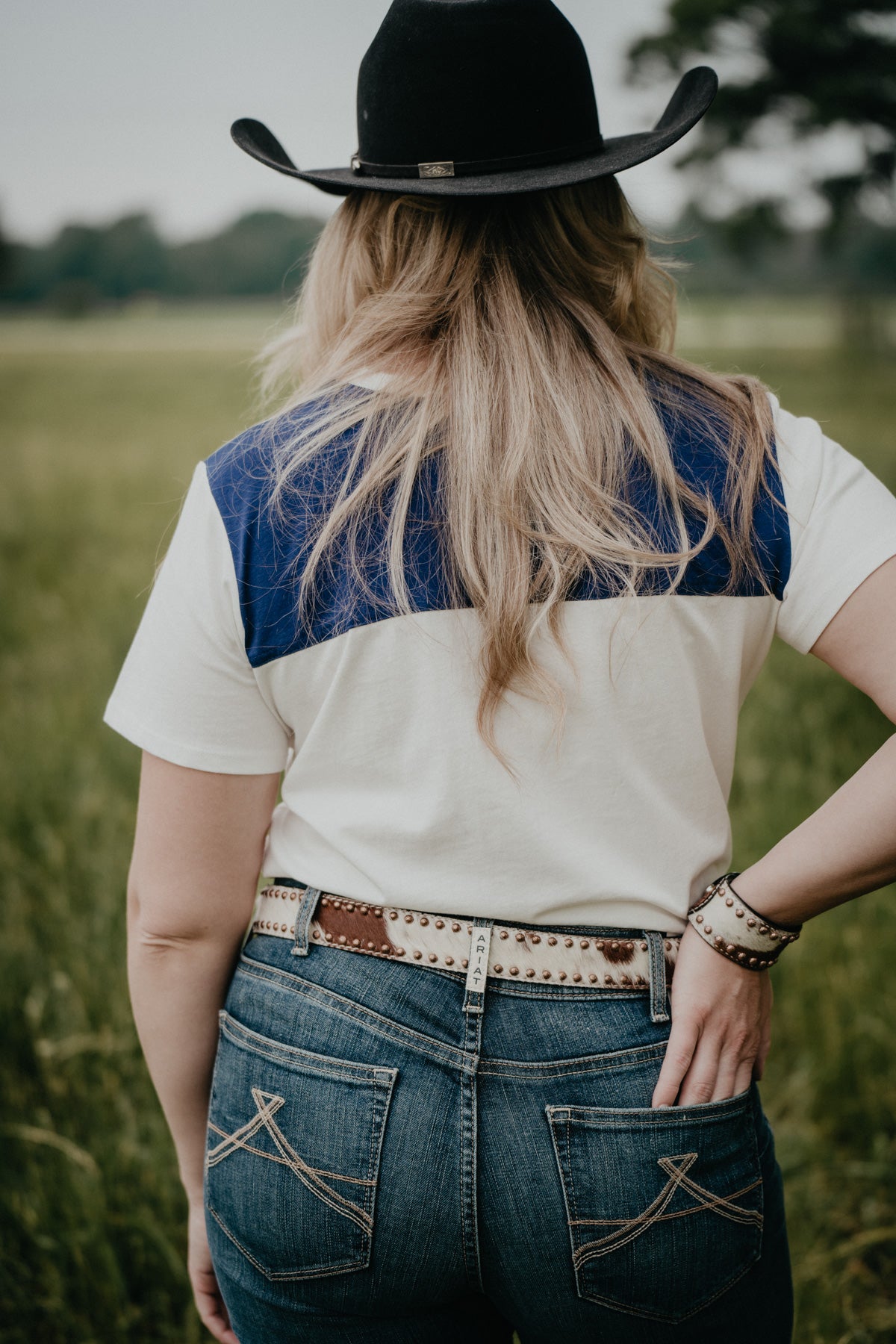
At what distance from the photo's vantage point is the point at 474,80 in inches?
45.7

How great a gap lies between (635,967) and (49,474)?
9475 millimetres

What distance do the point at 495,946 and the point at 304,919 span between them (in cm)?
22

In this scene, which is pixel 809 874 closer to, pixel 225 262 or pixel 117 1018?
pixel 117 1018

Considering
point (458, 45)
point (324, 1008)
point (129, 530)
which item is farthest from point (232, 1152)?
point (129, 530)

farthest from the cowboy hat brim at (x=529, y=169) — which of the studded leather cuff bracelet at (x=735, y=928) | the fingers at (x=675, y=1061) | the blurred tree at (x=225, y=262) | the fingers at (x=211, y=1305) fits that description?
the blurred tree at (x=225, y=262)

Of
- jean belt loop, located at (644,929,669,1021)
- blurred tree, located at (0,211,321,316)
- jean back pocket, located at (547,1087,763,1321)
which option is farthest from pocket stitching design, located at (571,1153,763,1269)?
blurred tree, located at (0,211,321,316)

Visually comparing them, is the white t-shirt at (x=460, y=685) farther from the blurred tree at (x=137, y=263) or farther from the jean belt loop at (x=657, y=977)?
the blurred tree at (x=137, y=263)

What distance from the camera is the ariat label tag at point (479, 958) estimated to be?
1.06 m

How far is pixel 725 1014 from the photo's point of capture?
44.7 inches

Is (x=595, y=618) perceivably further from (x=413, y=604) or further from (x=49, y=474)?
(x=49, y=474)

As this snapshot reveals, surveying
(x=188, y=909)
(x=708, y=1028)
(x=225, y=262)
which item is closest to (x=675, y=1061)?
(x=708, y=1028)

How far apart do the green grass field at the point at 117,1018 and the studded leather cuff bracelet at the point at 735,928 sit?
0.87 m

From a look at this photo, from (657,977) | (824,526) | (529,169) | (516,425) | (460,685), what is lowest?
(657,977)

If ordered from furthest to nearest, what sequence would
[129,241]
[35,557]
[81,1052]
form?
[129,241]
[35,557]
[81,1052]
